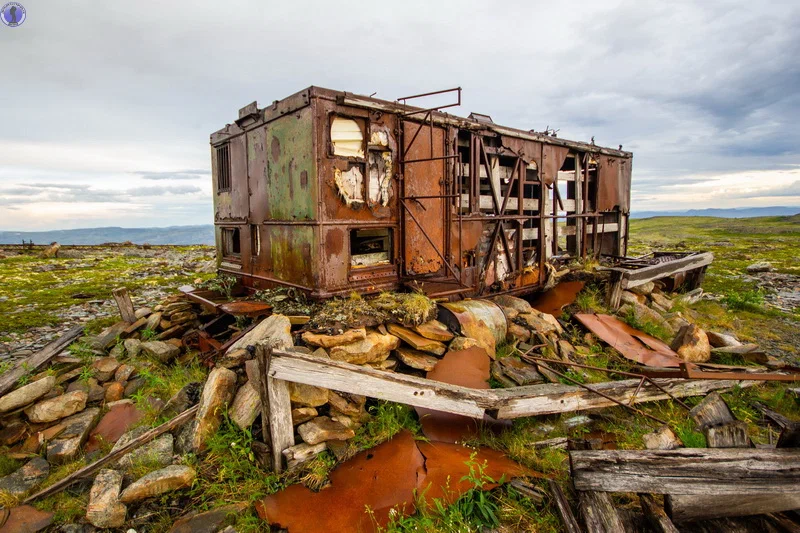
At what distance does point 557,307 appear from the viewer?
9891 mm

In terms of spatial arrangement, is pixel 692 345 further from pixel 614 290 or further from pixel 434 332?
pixel 434 332

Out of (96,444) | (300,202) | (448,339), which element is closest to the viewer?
(96,444)

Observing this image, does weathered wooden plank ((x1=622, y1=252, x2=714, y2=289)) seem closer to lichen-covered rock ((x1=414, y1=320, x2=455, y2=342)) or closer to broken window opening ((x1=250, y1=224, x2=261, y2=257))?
lichen-covered rock ((x1=414, y1=320, x2=455, y2=342))

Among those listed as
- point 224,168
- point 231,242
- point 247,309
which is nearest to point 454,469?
point 247,309

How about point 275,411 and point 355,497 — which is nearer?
point 355,497

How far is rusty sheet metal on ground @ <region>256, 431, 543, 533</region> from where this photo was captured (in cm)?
393

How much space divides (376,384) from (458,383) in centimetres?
164

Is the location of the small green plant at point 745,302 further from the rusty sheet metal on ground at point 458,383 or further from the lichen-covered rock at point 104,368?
the lichen-covered rock at point 104,368

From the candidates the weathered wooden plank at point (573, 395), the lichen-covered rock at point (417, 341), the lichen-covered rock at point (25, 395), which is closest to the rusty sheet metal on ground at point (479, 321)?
the lichen-covered rock at point (417, 341)

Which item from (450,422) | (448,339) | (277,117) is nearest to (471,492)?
(450,422)

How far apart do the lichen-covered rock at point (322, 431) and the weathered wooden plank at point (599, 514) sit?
2549 mm

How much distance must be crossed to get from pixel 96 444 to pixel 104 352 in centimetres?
303

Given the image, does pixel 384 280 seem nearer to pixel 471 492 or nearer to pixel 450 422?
pixel 450 422

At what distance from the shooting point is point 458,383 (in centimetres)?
580
